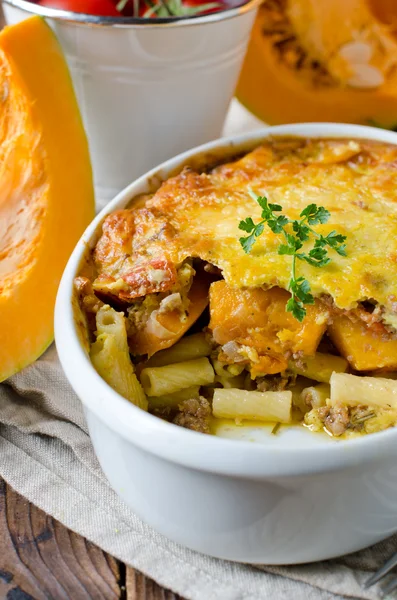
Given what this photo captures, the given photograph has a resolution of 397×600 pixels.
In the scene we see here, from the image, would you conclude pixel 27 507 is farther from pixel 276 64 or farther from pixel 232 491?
pixel 276 64

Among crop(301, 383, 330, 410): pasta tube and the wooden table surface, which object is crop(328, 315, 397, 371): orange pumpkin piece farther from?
the wooden table surface

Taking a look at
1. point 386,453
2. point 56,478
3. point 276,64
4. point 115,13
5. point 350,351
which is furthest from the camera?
point 276,64

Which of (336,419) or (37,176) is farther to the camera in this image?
(37,176)

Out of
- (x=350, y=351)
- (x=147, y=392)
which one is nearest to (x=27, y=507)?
(x=147, y=392)

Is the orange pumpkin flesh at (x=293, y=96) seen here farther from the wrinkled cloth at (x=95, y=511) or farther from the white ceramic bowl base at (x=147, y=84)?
the wrinkled cloth at (x=95, y=511)

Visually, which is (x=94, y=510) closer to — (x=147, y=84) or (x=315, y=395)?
(x=315, y=395)

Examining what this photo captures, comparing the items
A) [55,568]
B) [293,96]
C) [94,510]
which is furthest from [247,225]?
[293,96]

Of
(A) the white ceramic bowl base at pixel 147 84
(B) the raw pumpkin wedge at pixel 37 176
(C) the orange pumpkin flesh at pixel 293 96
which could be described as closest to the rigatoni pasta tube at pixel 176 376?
(B) the raw pumpkin wedge at pixel 37 176
